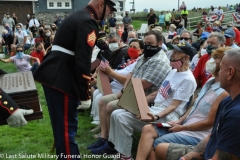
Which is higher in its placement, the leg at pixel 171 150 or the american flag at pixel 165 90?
the american flag at pixel 165 90

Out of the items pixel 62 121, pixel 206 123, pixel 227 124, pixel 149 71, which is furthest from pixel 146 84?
pixel 227 124

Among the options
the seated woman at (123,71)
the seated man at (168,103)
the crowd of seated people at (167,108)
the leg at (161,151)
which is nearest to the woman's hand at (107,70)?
the crowd of seated people at (167,108)

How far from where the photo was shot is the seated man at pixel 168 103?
11.4 ft

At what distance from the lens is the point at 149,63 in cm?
402

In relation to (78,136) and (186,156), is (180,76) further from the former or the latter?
(78,136)

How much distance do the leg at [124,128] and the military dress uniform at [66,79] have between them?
74 cm

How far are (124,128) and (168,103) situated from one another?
1.99 ft

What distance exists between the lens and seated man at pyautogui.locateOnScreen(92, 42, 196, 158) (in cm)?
348

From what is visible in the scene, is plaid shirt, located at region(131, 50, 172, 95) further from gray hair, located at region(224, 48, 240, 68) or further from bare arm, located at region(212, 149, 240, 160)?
bare arm, located at region(212, 149, 240, 160)

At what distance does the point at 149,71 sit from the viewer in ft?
13.2

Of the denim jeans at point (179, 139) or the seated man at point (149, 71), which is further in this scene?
the seated man at point (149, 71)

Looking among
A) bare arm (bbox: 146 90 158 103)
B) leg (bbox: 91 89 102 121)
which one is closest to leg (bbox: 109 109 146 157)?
bare arm (bbox: 146 90 158 103)

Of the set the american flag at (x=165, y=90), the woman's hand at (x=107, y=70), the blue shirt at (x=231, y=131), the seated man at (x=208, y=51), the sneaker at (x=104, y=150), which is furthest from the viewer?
the seated man at (x=208, y=51)

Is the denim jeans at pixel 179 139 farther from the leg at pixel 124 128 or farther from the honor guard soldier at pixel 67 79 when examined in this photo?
the honor guard soldier at pixel 67 79
